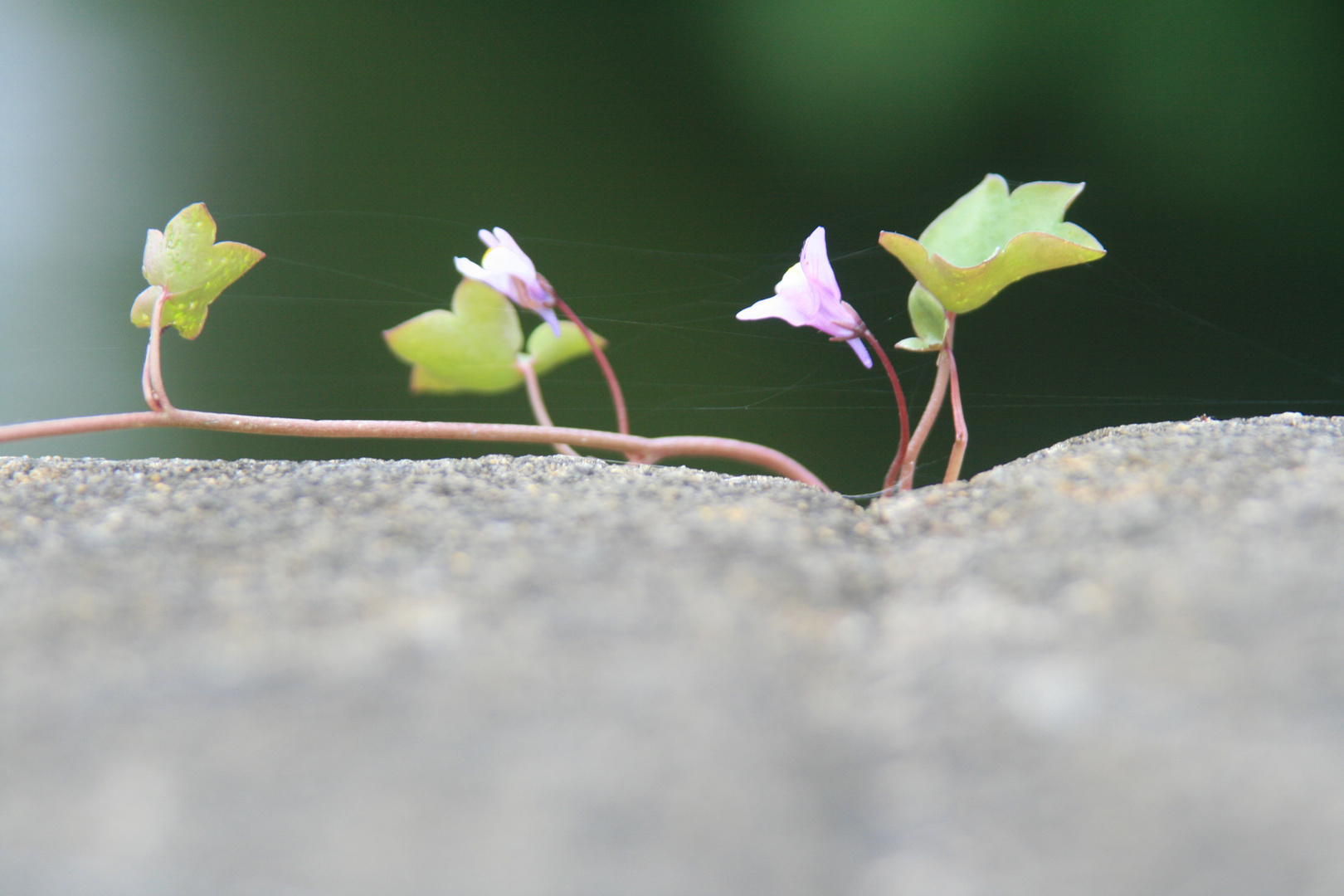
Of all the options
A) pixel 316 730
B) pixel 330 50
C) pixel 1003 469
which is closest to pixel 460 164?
pixel 330 50

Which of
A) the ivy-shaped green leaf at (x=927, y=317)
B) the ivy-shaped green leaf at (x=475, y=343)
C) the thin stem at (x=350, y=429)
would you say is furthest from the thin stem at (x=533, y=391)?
the ivy-shaped green leaf at (x=927, y=317)

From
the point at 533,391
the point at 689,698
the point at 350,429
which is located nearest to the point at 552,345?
the point at 533,391

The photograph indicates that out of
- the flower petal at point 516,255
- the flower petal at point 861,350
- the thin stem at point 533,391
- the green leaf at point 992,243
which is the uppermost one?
the green leaf at point 992,243

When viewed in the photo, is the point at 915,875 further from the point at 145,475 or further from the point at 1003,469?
the point at 145,475

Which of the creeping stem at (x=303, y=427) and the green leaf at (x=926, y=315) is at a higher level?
the green leaf at (x=926, y=315)

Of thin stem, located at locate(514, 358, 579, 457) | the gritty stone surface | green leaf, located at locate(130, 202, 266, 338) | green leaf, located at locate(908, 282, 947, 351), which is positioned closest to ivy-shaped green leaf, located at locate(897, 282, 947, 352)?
green leaf, located at locate(908, 282, 947, 351)

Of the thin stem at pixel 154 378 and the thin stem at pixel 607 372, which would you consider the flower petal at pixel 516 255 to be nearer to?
the thin stem at pixel 607 372
